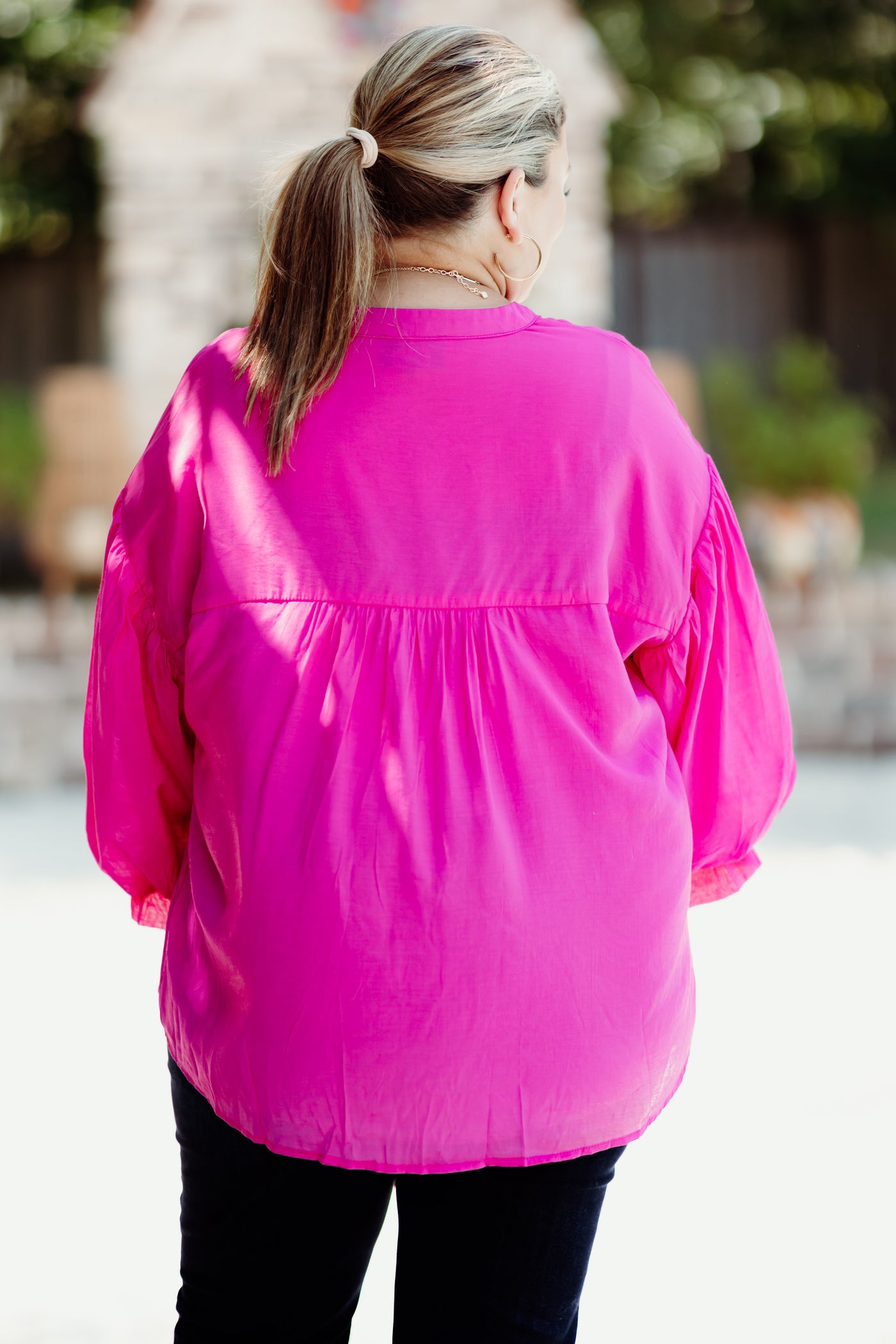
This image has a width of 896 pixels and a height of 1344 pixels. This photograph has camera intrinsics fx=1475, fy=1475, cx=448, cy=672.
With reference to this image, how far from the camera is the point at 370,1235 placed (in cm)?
130

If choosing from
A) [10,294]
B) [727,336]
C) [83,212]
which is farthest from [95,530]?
[727,336]

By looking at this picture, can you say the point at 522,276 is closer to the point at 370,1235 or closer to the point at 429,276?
the point at 429,276

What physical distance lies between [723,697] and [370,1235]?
0.57m

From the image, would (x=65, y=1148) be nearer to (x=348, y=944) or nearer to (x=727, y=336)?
(x=348, y=944)

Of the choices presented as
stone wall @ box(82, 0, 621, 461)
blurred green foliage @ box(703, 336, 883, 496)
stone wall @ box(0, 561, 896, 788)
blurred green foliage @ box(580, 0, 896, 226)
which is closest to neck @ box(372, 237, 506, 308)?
stone wall @ box(0, 561, 896, 788)

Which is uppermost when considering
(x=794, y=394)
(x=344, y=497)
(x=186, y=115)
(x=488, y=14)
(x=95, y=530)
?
(x=488, y=14)

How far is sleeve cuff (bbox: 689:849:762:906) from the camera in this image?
1481 millimetres

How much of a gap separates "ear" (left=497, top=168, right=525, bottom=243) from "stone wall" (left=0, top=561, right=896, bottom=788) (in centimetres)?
422

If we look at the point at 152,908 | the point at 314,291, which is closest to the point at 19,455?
the point at 152,908

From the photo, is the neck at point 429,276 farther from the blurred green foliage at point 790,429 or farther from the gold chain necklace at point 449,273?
the blurred green foliage at point 790,429

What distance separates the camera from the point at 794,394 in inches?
364

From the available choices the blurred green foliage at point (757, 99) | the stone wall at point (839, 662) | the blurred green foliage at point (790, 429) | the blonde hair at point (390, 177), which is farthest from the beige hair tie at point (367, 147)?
the blurred green foliage at point (757, 99)

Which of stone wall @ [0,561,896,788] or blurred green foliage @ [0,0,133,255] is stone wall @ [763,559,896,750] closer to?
stone wall @ [0,561,896,788]

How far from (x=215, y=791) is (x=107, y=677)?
18 cm
